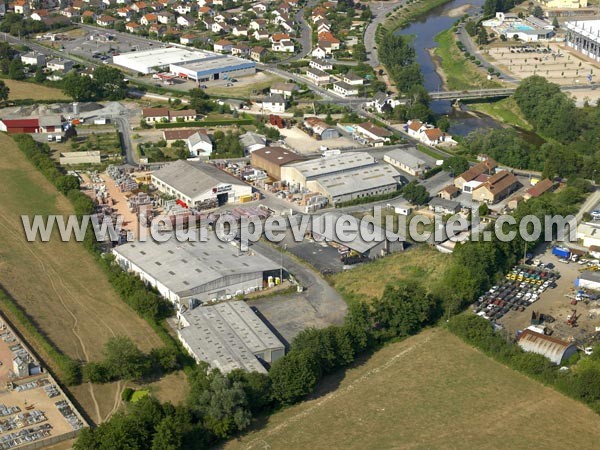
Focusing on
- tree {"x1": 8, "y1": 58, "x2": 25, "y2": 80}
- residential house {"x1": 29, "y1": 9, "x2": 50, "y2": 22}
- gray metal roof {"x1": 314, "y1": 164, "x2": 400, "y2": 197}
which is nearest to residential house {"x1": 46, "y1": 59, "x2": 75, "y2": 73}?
tree {"x1": 8, "y1": 58, "x2": 25, "y2": 80}

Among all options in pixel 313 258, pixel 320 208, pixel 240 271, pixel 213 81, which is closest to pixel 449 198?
pixel 320 208

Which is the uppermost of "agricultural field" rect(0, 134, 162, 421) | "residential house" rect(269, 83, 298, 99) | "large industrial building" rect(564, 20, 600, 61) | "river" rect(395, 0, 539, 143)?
"large industrial building" rect(564, 20, 600, 61)

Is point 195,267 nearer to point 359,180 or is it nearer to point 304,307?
point 304,307

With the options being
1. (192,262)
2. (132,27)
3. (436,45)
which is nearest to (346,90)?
(436,45)

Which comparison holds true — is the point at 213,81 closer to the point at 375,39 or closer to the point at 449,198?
the point at 375,39

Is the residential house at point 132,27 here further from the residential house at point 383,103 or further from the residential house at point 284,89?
the residential house at point 383,103

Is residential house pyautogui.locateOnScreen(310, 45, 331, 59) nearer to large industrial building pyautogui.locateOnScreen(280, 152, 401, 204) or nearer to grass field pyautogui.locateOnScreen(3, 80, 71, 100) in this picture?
grass field pyautogui.locateOnScreen(3, 80, 71, 100)

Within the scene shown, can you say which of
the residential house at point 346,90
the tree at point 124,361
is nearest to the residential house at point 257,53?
the residential house at point 346,90
